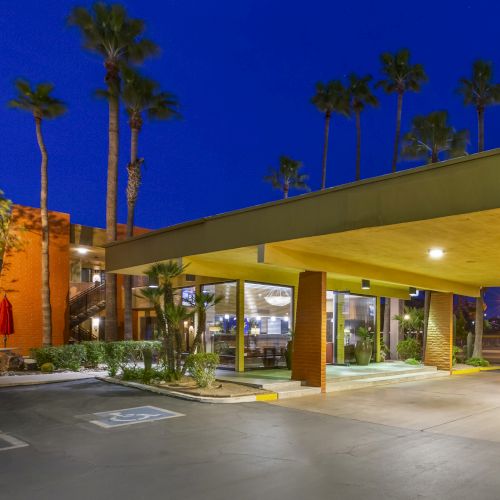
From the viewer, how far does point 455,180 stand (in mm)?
8438

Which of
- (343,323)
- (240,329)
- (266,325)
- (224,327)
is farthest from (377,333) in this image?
(224,327)

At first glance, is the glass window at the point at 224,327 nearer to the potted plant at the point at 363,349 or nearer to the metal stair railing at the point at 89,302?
the potted plant at the point at 363,349

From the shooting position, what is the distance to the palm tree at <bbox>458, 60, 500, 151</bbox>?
103 feet

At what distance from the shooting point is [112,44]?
2238 centimetres

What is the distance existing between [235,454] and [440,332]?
51.0 ft

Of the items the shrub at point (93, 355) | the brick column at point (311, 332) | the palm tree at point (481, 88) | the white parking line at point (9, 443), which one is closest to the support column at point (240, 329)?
the brick column at point (311, 332)

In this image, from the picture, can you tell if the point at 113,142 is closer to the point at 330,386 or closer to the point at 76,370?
the point at 76,370

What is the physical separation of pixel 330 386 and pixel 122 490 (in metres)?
9.49

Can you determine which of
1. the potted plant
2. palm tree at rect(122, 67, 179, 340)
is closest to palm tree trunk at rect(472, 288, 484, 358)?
the potted plant

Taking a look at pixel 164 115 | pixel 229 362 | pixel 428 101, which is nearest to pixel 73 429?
pixel 229 362

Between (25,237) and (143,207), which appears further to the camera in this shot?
(143,207)

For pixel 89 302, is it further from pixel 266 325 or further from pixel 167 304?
pixel 167 304

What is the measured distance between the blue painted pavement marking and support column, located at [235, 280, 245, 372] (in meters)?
6.49

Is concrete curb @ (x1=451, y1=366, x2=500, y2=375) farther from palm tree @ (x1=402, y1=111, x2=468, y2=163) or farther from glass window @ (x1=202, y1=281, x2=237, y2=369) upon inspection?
palm tree @ (x1=402, y1=111, x2=468, y2=163)
